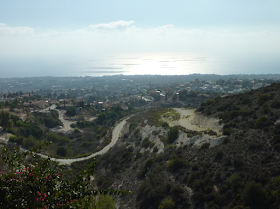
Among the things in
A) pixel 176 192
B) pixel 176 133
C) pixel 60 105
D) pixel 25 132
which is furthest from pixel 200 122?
pixel 60 105

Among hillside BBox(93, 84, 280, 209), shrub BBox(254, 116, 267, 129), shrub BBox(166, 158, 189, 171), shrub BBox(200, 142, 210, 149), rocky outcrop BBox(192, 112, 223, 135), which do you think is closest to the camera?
hillside BBox(93, 84, 280, 209)

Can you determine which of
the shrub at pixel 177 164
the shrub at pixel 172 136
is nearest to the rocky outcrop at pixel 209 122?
the shrub at pixel 172 136

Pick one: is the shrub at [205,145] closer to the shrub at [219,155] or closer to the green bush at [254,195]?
the shrub at [219,155]

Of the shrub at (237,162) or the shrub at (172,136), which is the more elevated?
the shrub at (237,162)

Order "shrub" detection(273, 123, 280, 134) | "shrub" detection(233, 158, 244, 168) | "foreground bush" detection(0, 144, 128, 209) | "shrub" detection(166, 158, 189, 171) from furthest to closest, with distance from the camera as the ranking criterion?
1. "shrub" detection(166, 158, 189, 171)
2. "shrub" detection(273, 123, 280, 134)
3. "shrub" detection(233, 158, 244, 168)
4. "foreground bush" detection(0, 144, 128, 209)

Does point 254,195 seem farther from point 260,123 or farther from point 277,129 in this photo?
point 260,123

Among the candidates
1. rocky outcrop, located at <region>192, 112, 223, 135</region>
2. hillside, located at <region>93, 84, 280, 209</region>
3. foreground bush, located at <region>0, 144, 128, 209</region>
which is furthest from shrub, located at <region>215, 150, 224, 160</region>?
foreground bush, located at <region>0, 144, 128, 209</region>

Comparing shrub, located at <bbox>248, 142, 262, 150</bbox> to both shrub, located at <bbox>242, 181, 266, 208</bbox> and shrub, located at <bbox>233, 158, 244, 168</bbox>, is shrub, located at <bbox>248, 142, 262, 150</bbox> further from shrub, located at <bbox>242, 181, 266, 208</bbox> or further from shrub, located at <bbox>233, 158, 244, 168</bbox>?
shrub, located at <bbox>242, 181, 266, 208</bbox>

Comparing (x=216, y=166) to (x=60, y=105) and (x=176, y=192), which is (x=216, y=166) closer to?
(x=176, y=192)

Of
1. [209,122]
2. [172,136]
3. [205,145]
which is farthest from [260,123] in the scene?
[172,136]
